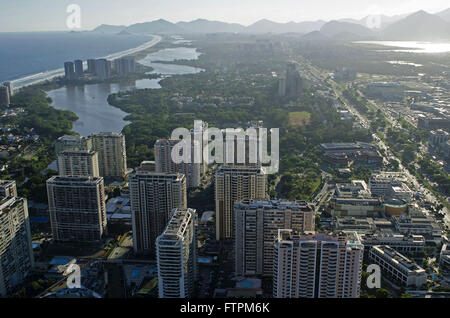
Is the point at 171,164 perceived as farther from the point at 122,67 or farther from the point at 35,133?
the point at 122,67

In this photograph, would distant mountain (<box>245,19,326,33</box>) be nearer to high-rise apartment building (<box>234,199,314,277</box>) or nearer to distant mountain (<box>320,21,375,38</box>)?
distant mountain (<box>320,21,375,38</box>)

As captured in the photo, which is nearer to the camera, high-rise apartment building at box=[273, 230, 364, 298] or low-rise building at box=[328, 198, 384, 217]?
high-rise apartment building at box=[273, 230, 364, 298]

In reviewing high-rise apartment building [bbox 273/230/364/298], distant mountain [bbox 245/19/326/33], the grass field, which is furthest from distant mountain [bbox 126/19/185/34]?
high-rise apartment building [bbox 273/230/364/298]

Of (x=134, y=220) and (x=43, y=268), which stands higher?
(x=134, y=220)

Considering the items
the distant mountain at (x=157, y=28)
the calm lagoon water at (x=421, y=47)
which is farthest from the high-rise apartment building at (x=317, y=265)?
the distant mountain at (x=157, y=28)

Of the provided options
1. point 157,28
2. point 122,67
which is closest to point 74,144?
point 122,67
